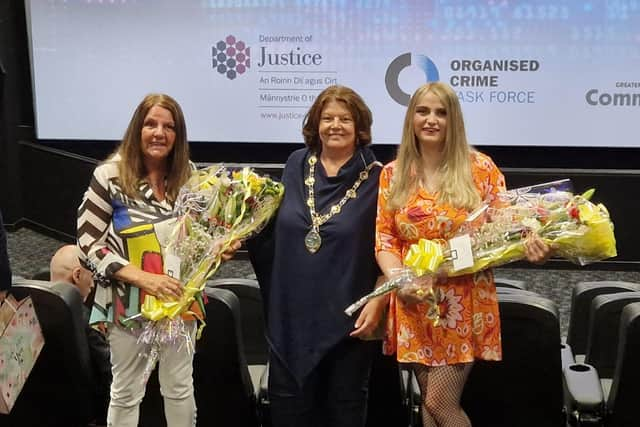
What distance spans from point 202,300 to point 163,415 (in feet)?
1.97

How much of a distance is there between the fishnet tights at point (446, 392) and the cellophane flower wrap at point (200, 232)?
739 mm

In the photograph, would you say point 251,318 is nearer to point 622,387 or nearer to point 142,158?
point 142,158

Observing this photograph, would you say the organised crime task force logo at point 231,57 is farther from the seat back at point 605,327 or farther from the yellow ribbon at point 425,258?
the yellow ribbon at point 425,258

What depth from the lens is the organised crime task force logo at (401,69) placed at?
636 centimetres

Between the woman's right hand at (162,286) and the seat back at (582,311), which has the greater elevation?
the woman's right hand at (162,286)

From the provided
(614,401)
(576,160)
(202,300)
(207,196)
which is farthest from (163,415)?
(576,160)

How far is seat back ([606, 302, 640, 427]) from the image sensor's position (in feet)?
8.51

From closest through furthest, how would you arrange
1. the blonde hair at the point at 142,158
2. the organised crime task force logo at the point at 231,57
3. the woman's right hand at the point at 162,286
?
1. the woman's right hand at the point at 162,286
2. the blonde hair at the point at 142,158
3. the organised crime task force logo at the point at 231,57

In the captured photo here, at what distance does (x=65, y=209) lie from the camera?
7.13 metres

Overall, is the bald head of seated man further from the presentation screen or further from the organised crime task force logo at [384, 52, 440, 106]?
the organised crime task force logo at [384, 52, 440, 106]

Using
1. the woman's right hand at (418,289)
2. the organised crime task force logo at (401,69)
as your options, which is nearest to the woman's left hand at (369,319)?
the woman's right hand at (418,289)

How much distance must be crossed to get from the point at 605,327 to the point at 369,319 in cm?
104

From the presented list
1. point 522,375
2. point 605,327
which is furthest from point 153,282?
point 605,327

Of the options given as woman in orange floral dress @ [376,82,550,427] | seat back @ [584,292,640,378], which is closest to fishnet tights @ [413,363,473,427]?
woman in orange floral dress @ [376,82,550,427]
